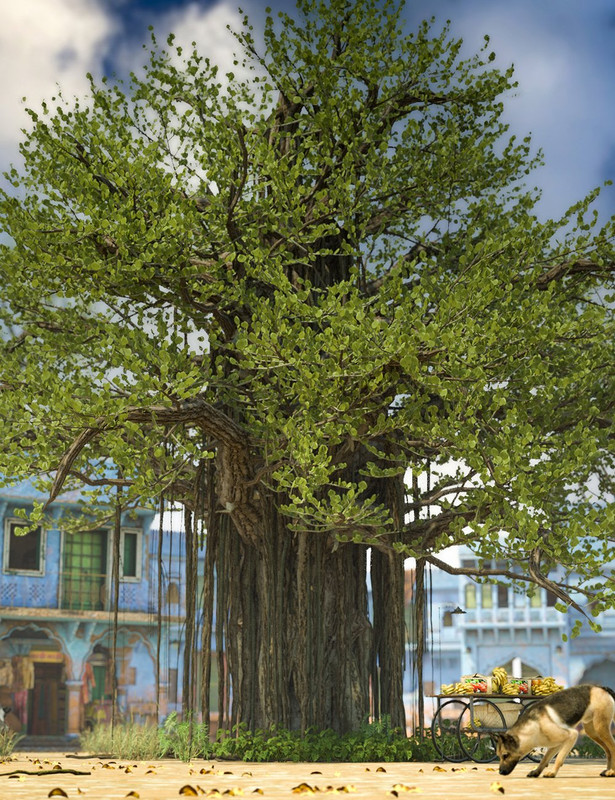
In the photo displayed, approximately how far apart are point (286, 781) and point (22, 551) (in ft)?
69.4

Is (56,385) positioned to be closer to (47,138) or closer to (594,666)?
(47,138)

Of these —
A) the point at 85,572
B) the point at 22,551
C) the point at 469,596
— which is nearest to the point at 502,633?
the point at 469,596

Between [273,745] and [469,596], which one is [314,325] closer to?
[273,745]

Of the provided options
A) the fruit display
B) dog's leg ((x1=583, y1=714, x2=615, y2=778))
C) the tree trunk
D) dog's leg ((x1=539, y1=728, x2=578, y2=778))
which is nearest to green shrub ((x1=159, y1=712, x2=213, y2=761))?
the tree trunk

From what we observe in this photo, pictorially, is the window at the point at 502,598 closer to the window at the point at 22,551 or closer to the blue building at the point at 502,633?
the blue building at the point at 502,633

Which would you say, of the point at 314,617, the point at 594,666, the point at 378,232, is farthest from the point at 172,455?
the point at 594,666

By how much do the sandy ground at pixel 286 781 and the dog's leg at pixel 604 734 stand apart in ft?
0.72

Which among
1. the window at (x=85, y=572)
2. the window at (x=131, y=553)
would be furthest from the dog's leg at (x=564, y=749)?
the window at (x=131, y=553)

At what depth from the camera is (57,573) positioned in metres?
28.4

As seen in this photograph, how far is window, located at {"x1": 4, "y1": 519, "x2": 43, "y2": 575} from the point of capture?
27828mm

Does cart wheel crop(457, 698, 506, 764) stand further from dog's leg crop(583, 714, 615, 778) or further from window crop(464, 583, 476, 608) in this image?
window crop(464, 583, 476, 608)

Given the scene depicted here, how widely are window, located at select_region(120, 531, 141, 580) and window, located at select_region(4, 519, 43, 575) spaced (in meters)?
2.34

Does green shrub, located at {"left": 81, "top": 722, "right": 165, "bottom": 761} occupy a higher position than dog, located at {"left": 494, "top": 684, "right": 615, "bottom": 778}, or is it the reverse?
dog, located at {"left": 494, "top": 684, "right": 615, "bottom": 778}

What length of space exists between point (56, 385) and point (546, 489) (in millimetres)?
5286
